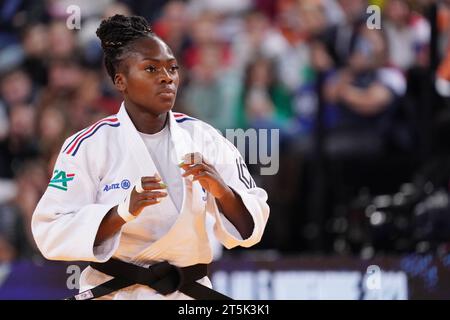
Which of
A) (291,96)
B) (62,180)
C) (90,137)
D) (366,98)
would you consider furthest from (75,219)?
(291,96)

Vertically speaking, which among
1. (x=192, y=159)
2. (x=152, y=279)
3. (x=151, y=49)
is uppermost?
(x=151, y=49)

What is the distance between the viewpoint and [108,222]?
3922mm

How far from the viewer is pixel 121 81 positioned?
419cm

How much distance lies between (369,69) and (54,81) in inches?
116

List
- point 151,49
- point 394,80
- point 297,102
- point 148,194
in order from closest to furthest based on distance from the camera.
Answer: point 148,194 → point 151,49 → point 394,80 → point 297,102

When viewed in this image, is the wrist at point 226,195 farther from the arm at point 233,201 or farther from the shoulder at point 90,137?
the shoulder at point 90,137

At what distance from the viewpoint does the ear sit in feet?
13.7

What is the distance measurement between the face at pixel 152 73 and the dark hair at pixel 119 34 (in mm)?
41

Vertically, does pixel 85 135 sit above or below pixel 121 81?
below

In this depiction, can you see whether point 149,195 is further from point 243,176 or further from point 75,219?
point 243,176

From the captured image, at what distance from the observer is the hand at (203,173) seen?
381 centimetres

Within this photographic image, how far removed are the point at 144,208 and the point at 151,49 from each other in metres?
0.66
